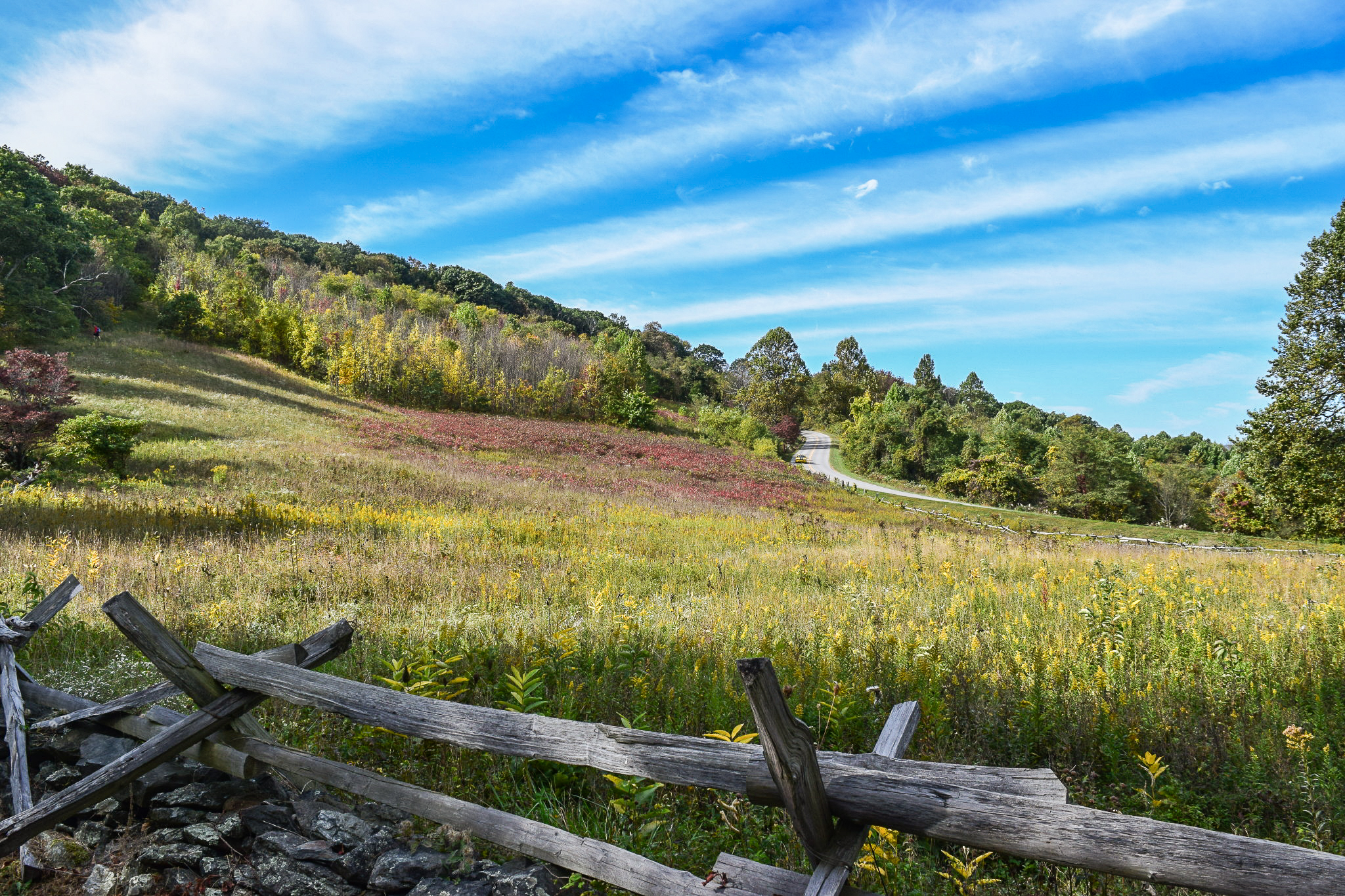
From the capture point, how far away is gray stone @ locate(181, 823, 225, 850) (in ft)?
10.2

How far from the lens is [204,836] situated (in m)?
3.10

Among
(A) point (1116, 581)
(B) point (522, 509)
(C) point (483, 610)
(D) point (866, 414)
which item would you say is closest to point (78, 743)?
(C) point (483, 610)

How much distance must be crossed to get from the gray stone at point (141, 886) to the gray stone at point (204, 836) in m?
0.20

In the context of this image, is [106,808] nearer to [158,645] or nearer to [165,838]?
[165,838]

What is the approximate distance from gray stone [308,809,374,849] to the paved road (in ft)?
114

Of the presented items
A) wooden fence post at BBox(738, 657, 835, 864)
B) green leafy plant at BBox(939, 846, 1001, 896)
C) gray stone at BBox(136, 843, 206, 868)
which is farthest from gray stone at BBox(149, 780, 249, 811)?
green leafy plant at BBox(939, 846, 1001, 896)

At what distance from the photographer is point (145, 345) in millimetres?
40156

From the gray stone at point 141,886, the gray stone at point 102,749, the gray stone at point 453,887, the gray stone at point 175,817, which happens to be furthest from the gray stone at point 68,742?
the gray stone at point 453,887

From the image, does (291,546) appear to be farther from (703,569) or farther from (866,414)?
(866,414)

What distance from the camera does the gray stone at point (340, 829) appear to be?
9.98 feet

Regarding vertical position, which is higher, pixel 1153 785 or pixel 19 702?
pixel 1153 785

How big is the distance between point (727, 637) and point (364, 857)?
3916mm

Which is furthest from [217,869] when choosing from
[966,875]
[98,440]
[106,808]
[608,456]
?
[608,456]

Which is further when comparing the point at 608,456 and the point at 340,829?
the point at 608,456
